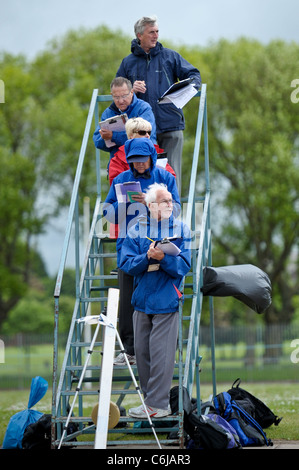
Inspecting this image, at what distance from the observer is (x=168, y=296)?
689 cm

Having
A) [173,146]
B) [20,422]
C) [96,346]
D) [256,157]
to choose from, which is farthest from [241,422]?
[256,157]

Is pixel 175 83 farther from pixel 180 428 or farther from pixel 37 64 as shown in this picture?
pixel 37 64

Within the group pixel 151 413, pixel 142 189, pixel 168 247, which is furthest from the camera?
pixel 142 189

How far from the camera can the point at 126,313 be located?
315 inches

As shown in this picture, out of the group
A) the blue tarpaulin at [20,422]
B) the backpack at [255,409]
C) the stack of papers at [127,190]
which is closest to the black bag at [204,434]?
the blue tarpaulin at [20,422]

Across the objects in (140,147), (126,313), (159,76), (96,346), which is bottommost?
(96,346)

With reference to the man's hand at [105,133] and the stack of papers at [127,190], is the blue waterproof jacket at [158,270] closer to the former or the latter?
the stack of papers at [127,190]

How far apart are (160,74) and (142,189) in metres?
2.22

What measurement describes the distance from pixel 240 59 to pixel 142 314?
30129 millimetres

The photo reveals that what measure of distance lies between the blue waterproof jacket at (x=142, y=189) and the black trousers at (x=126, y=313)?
1.97ft

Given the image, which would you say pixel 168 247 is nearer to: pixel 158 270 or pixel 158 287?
pixel 158 270

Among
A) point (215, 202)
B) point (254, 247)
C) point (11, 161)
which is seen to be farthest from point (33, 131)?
point (254, 247)

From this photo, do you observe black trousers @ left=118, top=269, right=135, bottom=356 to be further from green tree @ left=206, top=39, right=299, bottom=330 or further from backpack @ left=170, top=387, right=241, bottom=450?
green tree @ left=206, top=39, right=299, bottom=330

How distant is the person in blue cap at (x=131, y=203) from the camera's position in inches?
288
